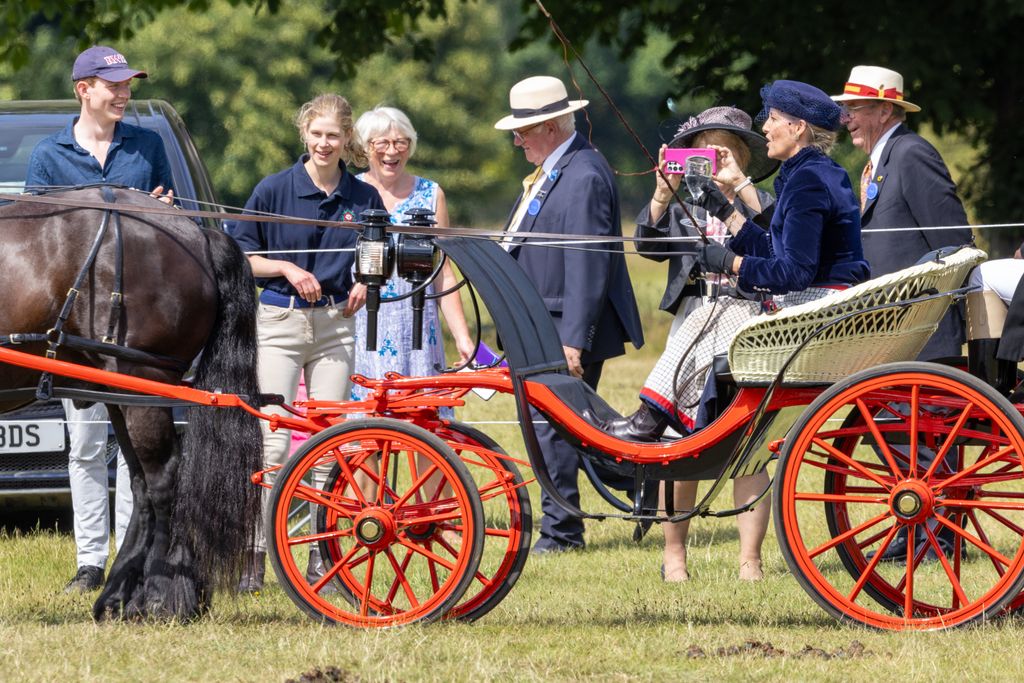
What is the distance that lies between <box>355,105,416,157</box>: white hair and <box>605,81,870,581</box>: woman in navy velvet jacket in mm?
1969

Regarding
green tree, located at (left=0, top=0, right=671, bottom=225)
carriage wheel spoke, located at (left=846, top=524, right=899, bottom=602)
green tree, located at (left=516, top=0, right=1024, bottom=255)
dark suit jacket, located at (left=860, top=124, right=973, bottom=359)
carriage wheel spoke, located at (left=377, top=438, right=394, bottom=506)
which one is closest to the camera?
carriage wheel spoke, located at (left=846, top=524, right=899, bottom=602)

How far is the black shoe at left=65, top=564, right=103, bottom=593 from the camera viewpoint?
6348 mm

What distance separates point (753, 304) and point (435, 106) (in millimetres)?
34321

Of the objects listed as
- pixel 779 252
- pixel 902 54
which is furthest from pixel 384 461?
pixel 902 54

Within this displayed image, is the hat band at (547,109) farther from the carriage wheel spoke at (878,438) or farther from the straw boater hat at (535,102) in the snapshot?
the carriage wheel spoke at (878,438)

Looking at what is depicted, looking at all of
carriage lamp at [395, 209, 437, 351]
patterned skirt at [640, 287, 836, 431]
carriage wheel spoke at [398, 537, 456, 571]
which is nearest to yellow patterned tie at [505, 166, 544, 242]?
patterned skirt at [640, 287, 836, 431]

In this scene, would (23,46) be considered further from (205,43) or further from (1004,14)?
(205,43)

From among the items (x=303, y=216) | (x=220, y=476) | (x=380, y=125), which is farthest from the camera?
(x=380, y=125)

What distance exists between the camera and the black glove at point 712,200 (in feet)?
17.0

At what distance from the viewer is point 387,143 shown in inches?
282

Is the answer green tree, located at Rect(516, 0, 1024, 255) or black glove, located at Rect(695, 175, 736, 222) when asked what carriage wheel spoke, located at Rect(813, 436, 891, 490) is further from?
green tree, located at Rect(516, 0, 1024, 255)

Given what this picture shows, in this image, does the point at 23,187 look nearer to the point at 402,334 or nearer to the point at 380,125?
the point at 380,125

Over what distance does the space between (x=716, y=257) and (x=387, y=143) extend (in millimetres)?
2398

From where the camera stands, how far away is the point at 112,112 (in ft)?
20.5
